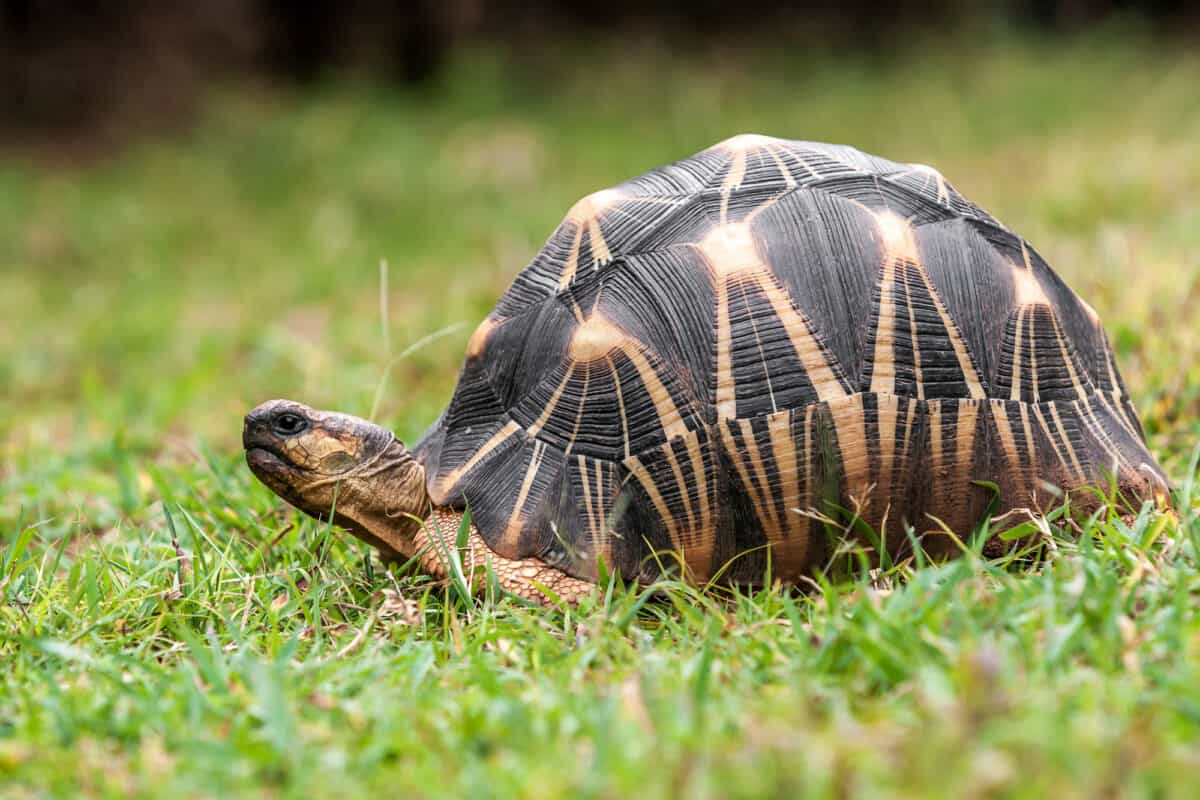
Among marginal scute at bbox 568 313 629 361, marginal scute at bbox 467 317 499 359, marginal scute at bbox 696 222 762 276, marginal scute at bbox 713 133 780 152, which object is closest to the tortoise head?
marginal scute at bbox 467 317 499 359

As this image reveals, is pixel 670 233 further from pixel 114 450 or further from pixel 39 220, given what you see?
pixel 39 220

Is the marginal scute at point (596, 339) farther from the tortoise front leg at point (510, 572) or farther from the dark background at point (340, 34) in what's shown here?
the dark background at point (340, 34)

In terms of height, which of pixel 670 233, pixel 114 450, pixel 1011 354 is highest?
pixel 670 233

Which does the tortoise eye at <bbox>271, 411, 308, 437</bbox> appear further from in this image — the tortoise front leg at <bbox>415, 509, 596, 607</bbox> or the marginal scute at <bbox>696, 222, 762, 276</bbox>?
the marginal scute at <bbox>696, 222, 762, 276</bbox>

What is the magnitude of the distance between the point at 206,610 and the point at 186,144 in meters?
7.85

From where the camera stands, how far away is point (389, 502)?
92.0 inches

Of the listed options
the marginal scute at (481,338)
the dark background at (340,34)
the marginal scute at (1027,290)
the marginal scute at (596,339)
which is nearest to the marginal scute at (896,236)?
the marginal scute at (1027,290)

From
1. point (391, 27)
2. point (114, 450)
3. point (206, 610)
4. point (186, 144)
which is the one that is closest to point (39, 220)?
point (186, 144)

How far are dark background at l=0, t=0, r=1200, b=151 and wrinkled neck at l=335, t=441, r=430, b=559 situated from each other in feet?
27.0

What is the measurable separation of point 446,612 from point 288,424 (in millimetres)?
508

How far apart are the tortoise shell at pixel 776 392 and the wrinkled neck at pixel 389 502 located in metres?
A: 0.05

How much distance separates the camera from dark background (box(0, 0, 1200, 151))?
9.29 meters

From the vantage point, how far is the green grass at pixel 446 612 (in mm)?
1465

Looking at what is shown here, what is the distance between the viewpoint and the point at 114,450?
3.54m
